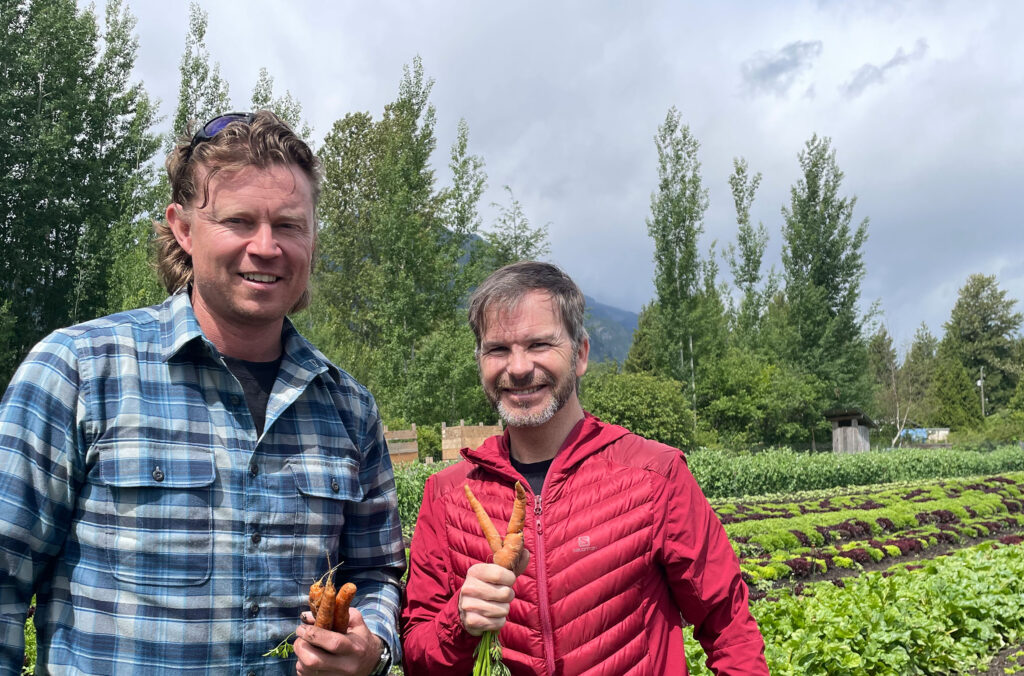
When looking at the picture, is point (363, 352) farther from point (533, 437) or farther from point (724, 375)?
point (533, 437)

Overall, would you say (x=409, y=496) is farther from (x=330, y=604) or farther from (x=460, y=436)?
(x=330, y=604)

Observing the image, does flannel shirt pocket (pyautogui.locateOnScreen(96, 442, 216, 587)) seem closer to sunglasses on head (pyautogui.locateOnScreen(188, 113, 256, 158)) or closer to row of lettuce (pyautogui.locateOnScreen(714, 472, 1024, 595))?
sunglasses on head (pyautogui.locateOnScreen(188, 113, 256, 158))

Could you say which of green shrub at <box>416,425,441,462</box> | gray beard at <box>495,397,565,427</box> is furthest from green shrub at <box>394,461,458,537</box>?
Result: gray beard at <box>495,397,565,427</box>

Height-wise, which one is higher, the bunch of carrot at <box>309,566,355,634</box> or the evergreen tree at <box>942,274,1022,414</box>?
the evergreen tree at <box>942,274,1022,414</box>

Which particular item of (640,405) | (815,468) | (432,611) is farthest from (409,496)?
(815,468)

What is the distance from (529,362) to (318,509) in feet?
2.33

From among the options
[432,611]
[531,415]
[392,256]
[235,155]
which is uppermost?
[392,256]

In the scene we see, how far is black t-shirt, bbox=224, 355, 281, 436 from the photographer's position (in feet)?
6.71

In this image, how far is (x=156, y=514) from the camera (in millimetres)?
1816

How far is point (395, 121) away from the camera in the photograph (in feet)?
107

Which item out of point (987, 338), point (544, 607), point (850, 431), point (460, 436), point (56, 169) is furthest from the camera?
point (987, 338)

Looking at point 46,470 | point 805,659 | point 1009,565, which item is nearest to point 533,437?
point 46,470

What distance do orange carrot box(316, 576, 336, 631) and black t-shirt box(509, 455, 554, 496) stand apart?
2.50ft

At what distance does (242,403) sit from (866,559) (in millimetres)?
10733
